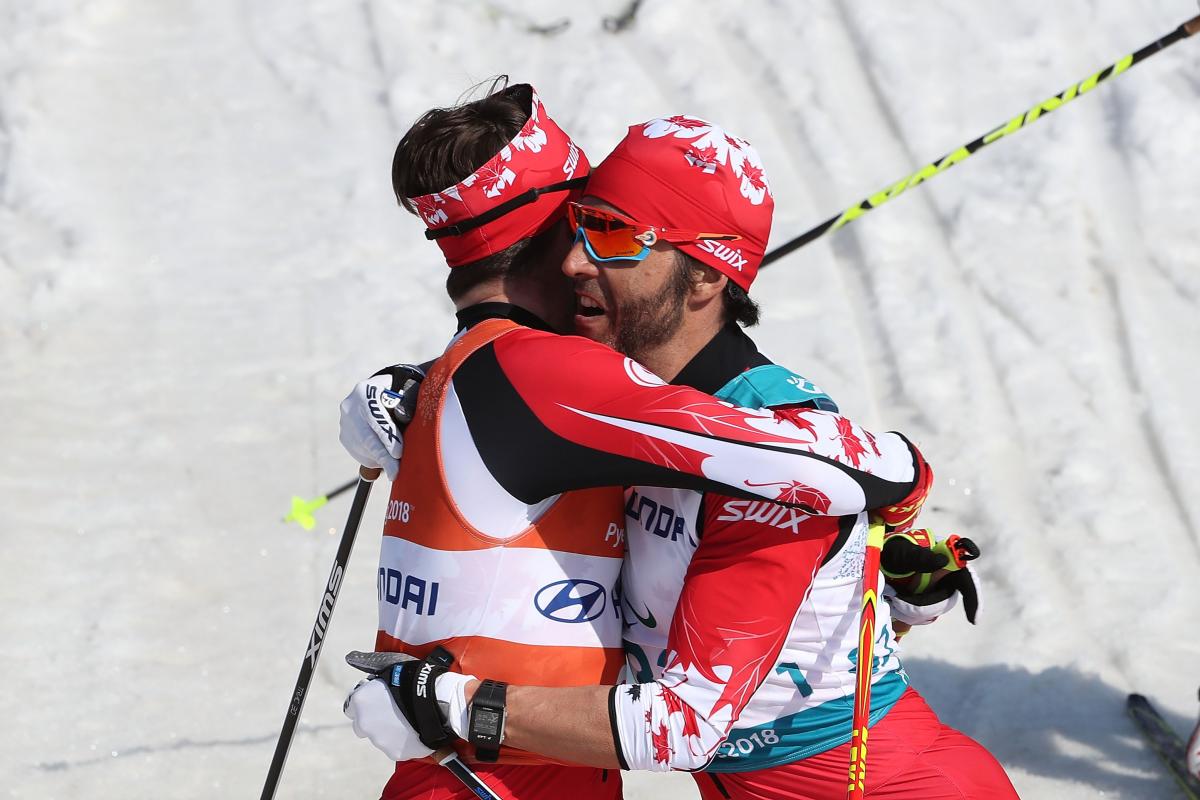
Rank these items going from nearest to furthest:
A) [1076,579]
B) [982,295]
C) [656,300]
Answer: [656,300] < [1076,579] < [982,295]

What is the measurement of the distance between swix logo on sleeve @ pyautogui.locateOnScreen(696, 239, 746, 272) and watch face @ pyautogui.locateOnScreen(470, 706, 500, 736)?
43.6 inches

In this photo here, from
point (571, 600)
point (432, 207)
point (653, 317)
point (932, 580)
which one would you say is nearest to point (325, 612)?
point (571, 600)

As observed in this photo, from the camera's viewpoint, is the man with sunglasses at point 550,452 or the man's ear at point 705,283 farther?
the man's ear at point 705,283

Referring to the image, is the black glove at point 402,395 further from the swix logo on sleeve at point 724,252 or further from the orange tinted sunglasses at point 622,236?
the swix logo on sleeve at point 724,252

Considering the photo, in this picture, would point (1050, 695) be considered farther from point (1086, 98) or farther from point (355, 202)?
point (355, 202)

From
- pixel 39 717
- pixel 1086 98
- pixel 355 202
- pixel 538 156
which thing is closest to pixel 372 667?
pixel 538 156

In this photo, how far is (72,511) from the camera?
6.59 metres

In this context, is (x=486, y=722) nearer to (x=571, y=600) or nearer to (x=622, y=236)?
(x=571, y=600)

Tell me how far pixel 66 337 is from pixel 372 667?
5.92 m

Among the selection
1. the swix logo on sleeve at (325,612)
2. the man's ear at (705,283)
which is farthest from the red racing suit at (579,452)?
the swix logo on sleeve at (325,612)

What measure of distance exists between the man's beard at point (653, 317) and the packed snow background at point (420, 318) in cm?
307

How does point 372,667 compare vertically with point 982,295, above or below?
above

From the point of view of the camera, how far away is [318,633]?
3.39 meters

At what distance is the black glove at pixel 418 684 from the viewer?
250cm
